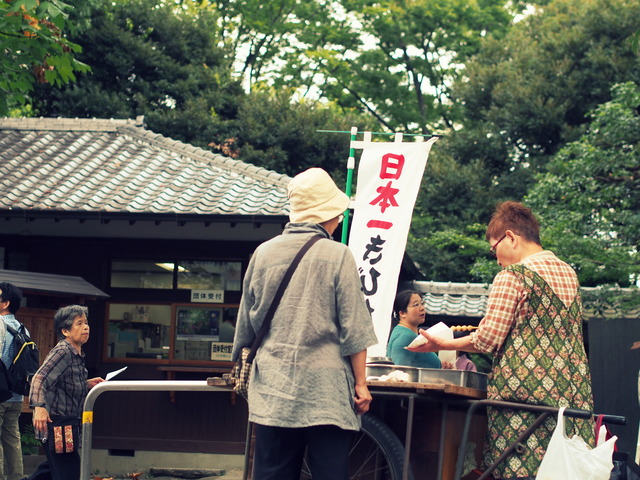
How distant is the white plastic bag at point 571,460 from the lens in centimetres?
368

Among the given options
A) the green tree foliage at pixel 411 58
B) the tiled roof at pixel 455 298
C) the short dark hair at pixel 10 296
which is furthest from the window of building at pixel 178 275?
the green tree foliage at pixel 411 58

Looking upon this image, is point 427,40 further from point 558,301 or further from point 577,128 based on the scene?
point 558,301

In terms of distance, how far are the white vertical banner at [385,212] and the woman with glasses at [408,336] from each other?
80 centimetres

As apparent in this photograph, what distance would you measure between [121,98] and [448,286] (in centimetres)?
936

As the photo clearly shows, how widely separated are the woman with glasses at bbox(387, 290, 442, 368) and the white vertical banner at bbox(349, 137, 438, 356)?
0.80 metres

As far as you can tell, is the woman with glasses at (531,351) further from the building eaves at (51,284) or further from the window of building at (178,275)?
the window of building at (178,275)

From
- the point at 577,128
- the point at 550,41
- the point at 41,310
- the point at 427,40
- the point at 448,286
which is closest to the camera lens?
the point at 41,310

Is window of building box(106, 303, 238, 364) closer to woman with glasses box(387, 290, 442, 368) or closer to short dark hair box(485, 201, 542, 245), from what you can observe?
woman with glasses box(387, 290, 442, 368)

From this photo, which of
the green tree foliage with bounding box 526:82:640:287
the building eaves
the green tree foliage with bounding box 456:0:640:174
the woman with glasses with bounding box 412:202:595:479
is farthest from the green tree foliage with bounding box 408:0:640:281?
the woman with glasses with bounding box 412:202:595:479

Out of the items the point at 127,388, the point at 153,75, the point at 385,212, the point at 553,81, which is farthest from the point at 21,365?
the point at 553,81

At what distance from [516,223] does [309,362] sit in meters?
1.46

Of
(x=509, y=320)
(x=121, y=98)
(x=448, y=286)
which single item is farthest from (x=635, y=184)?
(x=121, y=98)

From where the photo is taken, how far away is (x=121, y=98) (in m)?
20.1

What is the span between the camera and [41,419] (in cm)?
587
